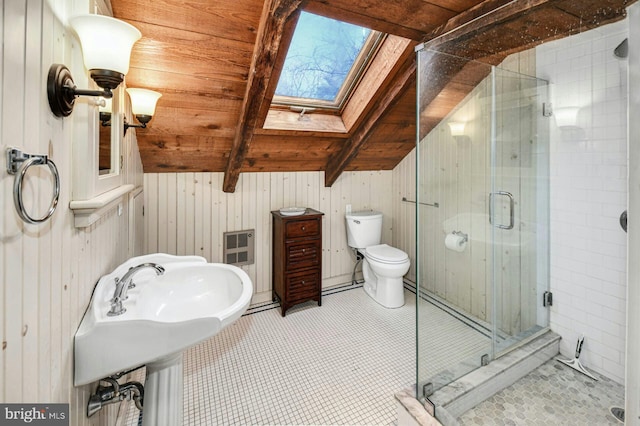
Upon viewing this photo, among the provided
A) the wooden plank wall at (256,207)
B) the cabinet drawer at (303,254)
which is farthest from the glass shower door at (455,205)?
the wooden plank wall at (256,207)

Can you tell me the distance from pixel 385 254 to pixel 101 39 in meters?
2.61

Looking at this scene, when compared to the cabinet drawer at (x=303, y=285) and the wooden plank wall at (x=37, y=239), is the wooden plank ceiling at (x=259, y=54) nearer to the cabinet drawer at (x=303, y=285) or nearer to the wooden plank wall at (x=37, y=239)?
the wooden plank wall at (x=37, y=239)

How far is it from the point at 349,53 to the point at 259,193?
1471mm

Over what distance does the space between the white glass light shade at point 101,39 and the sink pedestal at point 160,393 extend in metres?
1.09

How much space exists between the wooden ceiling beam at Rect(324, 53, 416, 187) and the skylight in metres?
0.27

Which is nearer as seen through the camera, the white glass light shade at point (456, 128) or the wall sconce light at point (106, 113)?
the wall sconce light at point (106, 113)

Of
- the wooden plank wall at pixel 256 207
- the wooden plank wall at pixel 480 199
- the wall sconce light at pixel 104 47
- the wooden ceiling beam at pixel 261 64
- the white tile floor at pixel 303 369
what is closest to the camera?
the wall sconce light at pixel 104 47

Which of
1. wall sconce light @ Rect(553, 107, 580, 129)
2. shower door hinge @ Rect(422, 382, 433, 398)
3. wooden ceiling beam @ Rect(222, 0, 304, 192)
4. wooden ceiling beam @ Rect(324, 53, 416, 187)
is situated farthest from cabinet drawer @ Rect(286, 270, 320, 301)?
wall sconce light @ Rect(553, 107, 580, 129)

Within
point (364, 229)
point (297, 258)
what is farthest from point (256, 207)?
point (364, 229)

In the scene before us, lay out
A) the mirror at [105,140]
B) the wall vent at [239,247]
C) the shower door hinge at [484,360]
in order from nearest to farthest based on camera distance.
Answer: the mirror at [105,140] < the shower door hinge at [484,360] < the wall vent at [239,247]

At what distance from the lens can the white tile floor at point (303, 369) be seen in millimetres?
1683

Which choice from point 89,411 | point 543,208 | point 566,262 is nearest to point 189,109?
point 89,411

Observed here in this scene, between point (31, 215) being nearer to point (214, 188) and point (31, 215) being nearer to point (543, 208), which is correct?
point (214, 188)

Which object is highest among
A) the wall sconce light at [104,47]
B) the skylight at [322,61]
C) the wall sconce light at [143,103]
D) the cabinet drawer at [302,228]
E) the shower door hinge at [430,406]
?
the skylight at [322,61]
